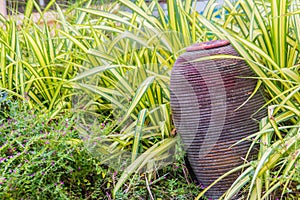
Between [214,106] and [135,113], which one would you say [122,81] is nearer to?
[135,113]

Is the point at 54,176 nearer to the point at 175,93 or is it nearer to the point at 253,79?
the point at 175,93

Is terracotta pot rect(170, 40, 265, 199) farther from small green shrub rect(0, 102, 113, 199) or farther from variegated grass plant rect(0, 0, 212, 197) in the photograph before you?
small green shrub rect(0, 102, 113, 199)

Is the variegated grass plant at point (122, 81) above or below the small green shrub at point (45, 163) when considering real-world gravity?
above

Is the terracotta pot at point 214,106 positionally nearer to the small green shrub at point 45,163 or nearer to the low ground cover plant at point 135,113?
the low ground cover plant at point 135,113

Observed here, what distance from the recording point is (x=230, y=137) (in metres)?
2.27

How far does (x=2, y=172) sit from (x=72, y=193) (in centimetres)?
33

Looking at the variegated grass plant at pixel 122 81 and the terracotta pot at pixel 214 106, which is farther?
the variegated grass plant at pixel 122 81

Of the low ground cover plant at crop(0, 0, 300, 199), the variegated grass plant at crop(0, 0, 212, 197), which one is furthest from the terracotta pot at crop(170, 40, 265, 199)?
the variegated grass plant at crop(0, 0, 212, 197)

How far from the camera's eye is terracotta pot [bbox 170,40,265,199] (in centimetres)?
225

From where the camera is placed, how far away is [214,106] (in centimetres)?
225

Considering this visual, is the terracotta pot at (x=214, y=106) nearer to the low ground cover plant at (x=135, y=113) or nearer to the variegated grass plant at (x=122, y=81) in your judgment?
the low ground cover plant at (x=135, y=113)

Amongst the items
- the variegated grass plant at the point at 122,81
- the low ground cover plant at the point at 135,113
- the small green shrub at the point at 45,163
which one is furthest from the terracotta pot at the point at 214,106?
the small green shrub at the point at 45,163

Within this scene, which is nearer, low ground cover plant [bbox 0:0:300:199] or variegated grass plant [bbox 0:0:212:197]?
low ground cover plant [bbox 0:0:300:199]

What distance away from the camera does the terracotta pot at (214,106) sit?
88.4 inches
